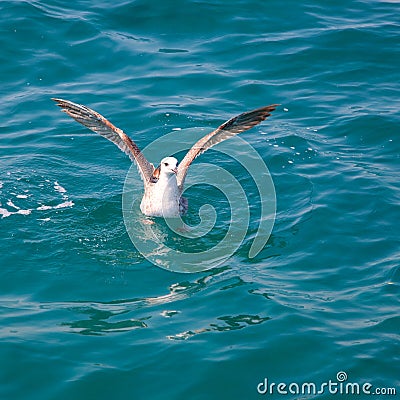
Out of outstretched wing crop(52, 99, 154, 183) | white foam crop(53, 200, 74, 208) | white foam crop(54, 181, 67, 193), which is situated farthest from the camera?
white foam crop(54, 181, 67, 193)

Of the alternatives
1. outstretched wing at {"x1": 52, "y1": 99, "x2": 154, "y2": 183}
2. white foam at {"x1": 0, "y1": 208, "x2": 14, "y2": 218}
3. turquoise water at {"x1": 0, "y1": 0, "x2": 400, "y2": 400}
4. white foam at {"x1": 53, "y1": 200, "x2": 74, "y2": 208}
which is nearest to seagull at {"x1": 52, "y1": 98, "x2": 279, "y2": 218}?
outstretched wing at {"x1": 52, "y1": 99, "x2": 154, "y2": 183}

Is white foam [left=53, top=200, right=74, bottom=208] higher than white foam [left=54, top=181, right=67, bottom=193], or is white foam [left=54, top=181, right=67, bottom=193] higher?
white foam [left=54, top=181, right=67, bottom=193]

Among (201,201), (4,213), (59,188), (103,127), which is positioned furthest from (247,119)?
(4,213)

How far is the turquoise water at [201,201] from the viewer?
28.5ft

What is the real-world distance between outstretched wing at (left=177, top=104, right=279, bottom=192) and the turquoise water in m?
0.76

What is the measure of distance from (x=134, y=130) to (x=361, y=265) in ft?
19.6

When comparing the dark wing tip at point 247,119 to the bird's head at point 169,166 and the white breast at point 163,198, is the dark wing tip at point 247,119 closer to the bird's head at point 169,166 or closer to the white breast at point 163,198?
the bird's head at point 169,166

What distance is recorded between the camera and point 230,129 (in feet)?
39.5

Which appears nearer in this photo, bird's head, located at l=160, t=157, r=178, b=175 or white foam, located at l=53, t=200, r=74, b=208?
bird's head, located at l=160, t=157, r=178, b=175

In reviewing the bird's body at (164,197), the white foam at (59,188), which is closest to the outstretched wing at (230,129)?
the bird's body at (164,197)

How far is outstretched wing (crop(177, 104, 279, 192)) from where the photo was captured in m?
11.8

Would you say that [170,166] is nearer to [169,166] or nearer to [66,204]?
[169,166]

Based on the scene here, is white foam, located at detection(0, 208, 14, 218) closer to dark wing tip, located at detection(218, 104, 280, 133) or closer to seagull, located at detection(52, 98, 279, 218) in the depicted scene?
seagull, located at detection(52, 98, 279, 218)

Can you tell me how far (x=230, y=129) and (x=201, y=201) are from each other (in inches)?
58.3
